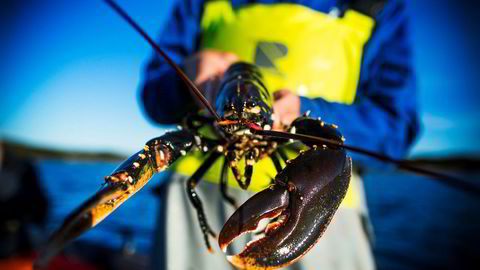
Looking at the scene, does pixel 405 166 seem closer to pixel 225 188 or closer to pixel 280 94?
pixel 280 94

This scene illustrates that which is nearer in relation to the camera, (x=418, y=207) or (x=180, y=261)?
(x=180, y=261)

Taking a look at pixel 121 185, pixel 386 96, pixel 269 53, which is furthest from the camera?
pixel 386 96

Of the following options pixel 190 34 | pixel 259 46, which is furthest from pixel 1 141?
pixel 259 46

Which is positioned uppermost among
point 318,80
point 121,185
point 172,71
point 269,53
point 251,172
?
point 172,71

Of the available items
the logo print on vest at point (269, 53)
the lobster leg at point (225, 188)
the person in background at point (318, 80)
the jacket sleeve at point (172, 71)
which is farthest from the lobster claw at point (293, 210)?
the jacket sleeve at point (172, 71)

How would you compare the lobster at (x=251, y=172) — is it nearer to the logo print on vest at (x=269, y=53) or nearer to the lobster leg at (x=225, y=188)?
the lobster leg at (x=225, y=188)

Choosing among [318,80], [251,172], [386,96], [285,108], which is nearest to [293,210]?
[251,172]

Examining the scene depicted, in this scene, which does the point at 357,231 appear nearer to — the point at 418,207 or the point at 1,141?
the point at 1,141
